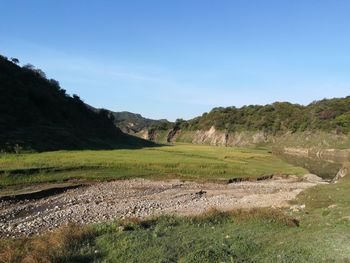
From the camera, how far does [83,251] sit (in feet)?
58.0

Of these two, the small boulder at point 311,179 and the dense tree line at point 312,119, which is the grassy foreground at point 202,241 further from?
the dense tree line at point 312,119

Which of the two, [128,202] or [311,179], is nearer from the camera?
[128,202]

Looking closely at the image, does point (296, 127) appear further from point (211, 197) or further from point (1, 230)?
point (1, 230)

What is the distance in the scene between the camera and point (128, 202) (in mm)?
37969

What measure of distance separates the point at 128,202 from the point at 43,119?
62197 millimetres

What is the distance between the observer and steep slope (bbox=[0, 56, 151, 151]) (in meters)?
73.9

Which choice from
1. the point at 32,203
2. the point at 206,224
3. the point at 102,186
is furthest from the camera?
the point at 102,186

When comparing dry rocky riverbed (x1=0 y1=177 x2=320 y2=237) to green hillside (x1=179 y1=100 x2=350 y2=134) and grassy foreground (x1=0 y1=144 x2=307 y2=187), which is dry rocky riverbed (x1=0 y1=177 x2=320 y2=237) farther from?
green hillside (x1=179 y1=100 x2=350 y2=134)

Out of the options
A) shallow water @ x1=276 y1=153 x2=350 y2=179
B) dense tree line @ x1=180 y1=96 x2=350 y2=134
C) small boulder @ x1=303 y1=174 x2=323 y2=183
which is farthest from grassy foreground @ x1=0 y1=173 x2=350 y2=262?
dense tree line @ x1=180 y1=96 x2=350 y2=134

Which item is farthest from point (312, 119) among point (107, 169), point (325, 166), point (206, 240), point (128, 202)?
point (206, 240)

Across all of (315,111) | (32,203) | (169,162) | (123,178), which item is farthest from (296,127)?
(32,203)

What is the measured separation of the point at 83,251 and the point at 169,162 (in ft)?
144

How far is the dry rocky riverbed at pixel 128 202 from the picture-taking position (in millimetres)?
30031

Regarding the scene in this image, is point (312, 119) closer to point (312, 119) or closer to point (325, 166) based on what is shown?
point (312, 119)
